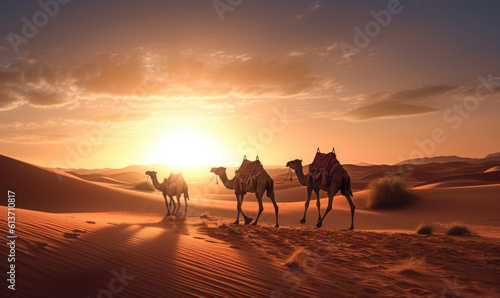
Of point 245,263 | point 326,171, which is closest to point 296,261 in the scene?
point 245,263

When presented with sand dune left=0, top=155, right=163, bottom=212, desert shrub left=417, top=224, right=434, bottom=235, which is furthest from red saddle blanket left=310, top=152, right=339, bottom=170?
sand dune left=0, top=155, right=163, bottom=212

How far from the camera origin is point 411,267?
620 cm

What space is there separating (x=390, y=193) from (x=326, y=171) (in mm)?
9751

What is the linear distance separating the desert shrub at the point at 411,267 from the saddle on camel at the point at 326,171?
4894 millimetres

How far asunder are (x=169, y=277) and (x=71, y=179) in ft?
70.0

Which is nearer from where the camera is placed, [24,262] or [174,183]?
[24,262]

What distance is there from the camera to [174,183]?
47.1ft

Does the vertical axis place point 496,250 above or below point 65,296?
below

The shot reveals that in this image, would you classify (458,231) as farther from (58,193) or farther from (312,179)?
(58,193)

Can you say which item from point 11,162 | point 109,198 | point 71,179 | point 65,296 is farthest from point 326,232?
point 11,162

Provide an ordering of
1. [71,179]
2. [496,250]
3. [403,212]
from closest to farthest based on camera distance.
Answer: [496,250]
[403,212]
[71,179]

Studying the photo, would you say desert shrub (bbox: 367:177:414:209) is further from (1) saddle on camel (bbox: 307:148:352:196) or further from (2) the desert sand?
(1) saddle on camel (bbox: 307:148:352:196)

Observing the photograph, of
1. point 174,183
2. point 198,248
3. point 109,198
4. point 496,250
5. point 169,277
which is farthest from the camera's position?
point 109,198

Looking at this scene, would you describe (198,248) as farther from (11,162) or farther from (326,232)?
(11,162)
